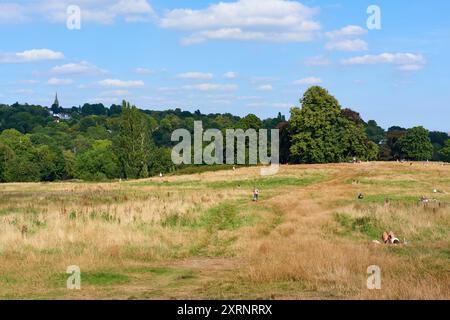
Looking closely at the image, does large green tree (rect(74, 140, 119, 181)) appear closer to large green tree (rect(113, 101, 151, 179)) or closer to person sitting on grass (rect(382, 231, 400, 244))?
large green tree (rect(113, 101, 151, 179))

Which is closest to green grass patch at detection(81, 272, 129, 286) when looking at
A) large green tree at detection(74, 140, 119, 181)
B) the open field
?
the open field

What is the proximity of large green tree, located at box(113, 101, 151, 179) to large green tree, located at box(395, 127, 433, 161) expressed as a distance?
198 feet

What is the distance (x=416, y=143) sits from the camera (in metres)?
117

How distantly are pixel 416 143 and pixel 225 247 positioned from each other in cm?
10116

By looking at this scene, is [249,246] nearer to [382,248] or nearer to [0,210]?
[382,248]

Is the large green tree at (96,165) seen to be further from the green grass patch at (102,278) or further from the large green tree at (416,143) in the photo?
the green grass patch at (102,278)

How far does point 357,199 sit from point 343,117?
1874 inches

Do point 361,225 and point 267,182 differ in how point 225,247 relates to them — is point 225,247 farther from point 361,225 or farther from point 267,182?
point 267,182

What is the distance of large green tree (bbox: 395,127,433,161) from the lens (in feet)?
383

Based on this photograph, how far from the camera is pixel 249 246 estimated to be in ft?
77.8

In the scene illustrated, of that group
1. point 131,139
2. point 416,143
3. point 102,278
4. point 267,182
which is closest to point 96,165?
point 131,139

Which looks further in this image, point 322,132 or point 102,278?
point 322,132

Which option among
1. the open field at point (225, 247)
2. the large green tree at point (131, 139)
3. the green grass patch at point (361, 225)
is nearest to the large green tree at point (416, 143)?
the large green tree at point (131, 139)

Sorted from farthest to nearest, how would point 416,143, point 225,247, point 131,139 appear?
point 416,143, point 131,139, point 225,247
